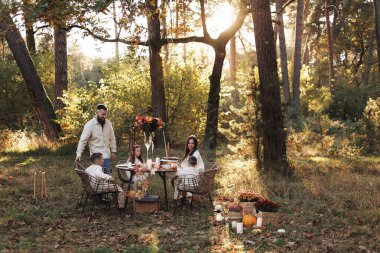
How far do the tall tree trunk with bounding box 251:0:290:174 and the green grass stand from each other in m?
0.68

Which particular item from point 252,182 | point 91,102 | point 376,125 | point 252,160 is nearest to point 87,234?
point 252,182

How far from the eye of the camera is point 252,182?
10453 mm

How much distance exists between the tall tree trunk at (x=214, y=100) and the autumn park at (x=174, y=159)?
50mm

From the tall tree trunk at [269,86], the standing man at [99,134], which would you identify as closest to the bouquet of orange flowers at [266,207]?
the standing man at [99,134]

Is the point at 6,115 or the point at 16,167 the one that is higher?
the point at 6,115

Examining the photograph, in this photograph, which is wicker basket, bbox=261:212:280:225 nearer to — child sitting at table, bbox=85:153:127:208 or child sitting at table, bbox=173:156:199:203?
child sitting at table, bbox=173:156:199:203

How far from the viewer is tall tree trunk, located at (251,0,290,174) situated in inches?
439

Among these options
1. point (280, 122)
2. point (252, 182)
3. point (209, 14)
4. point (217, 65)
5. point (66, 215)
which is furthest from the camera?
point (209, 14)

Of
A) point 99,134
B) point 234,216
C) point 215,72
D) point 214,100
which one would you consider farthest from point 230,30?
point 234,216

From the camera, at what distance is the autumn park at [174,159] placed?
7.14 meters

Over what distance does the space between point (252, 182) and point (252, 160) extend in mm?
1531

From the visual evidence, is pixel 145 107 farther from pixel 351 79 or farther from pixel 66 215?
pixel 351 79

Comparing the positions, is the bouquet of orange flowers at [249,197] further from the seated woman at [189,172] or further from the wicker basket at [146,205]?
the wicker basket at [146,205]

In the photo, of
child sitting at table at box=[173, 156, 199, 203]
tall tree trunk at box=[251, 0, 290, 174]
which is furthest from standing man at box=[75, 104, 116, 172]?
tall tree trunk at box=[251, 0, 290, 174]
